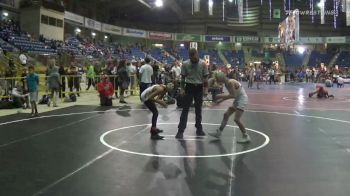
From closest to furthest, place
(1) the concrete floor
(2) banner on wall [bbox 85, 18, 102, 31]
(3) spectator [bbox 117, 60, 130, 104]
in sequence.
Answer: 1. (1) the concrete floor
2. (3) spectator [bbox 117, 60, 130, 104]
3. (2) banner on wall [bbox 85, 18, 102, 31]

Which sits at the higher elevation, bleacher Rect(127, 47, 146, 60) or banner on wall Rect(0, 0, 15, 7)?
banner on wall Rect(0, 0, 15, 7)

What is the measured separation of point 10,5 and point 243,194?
103 ft

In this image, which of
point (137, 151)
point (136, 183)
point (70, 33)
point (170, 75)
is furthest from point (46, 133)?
point (70, 33)

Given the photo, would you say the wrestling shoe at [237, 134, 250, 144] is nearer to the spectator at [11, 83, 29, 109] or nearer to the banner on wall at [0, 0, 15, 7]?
the spectator at [11, 83, 29, 109]

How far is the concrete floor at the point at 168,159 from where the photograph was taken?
497 cm

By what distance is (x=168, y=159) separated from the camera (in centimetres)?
645

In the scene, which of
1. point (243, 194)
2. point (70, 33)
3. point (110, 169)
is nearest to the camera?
point (243, 194)

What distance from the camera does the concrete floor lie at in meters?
4.97

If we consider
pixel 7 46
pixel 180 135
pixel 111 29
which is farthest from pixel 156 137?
pixel 111 29

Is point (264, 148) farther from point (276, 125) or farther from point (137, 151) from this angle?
point (276, 125)

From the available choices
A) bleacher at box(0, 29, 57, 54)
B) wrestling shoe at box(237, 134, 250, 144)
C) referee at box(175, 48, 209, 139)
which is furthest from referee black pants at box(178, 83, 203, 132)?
bleacher at box(0, 29, 57, 54)

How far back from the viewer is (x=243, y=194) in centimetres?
472

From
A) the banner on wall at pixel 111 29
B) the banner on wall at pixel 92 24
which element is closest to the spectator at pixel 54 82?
the banner on wall at pixel 92 24

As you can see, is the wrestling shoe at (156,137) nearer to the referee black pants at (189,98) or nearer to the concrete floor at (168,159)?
the concrete floor at (168,159)
